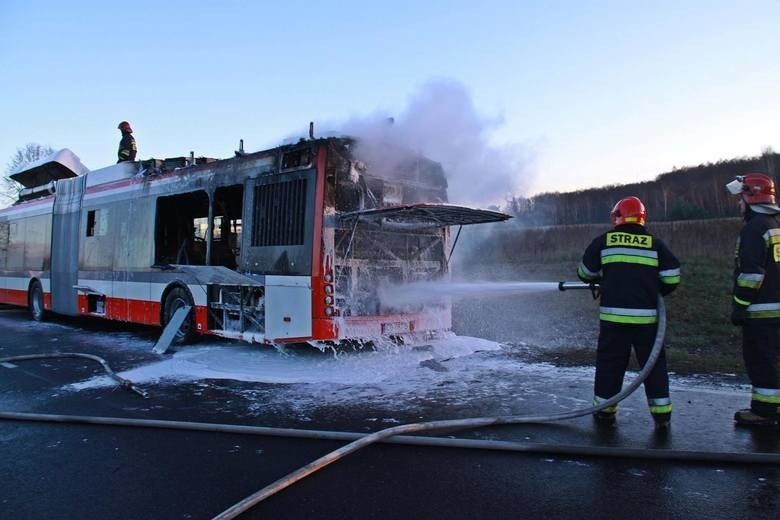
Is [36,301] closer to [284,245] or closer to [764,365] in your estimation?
[284,245]

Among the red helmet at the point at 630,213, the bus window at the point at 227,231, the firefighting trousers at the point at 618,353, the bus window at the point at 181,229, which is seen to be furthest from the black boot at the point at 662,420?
the bus window at the point at 181,229

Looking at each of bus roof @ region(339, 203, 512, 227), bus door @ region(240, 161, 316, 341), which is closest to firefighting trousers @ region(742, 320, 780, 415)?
bus roof @ region(339, 203, 512, 227)

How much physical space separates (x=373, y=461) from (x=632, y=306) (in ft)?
7.94

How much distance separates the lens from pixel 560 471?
3504 mm

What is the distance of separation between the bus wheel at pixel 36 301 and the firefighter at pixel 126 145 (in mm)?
4241

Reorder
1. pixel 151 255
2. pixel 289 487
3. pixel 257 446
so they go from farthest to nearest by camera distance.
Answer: pixel 151 255 < pixel 257 446 < pixel 289 487

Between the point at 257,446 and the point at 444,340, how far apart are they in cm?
471

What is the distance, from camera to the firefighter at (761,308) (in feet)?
14.3

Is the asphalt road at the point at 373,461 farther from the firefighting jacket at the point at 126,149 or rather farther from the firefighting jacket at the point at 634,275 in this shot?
the firefighting jacket at the point at 126,149

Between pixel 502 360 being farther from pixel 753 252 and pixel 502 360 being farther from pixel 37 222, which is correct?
pixel 37 222

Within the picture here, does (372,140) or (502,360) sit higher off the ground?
(372,140)

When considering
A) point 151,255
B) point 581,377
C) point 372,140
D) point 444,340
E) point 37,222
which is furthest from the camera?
point 37,222

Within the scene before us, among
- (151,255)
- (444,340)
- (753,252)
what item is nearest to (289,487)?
(753,252)

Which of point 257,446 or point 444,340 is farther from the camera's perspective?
point 444,340
